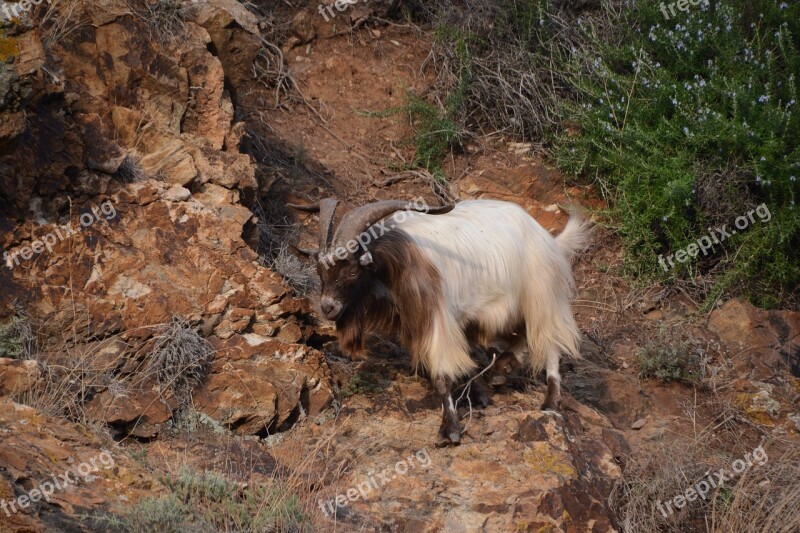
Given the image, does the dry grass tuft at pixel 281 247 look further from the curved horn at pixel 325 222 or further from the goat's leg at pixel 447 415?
the goat's leg at pixel 447 415

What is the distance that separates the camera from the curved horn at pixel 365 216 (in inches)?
209

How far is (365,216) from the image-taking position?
5.36m

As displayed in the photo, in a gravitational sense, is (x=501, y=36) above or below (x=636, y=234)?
above

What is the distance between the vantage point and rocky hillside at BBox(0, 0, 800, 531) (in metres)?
4.53

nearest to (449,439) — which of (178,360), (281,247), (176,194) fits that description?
(178,360)

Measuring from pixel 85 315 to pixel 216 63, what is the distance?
2.68 meters

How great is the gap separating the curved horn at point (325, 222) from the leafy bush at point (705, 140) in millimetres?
3682

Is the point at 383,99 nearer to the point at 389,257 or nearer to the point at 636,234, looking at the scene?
the point at 636,234

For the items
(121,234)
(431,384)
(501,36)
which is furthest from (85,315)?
(501,36)

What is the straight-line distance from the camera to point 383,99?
940 cm

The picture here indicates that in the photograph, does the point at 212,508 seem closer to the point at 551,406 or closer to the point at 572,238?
the point at 551,406

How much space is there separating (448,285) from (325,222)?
91 cm

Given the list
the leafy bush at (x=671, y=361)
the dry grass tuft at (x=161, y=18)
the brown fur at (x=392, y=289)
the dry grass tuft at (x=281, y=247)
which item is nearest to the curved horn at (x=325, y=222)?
the brown fur at (x=392, y=289)

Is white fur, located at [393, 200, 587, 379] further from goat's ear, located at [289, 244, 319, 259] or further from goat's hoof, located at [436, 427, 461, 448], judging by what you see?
goat's ear, located at [289, 244, 319, 259]
